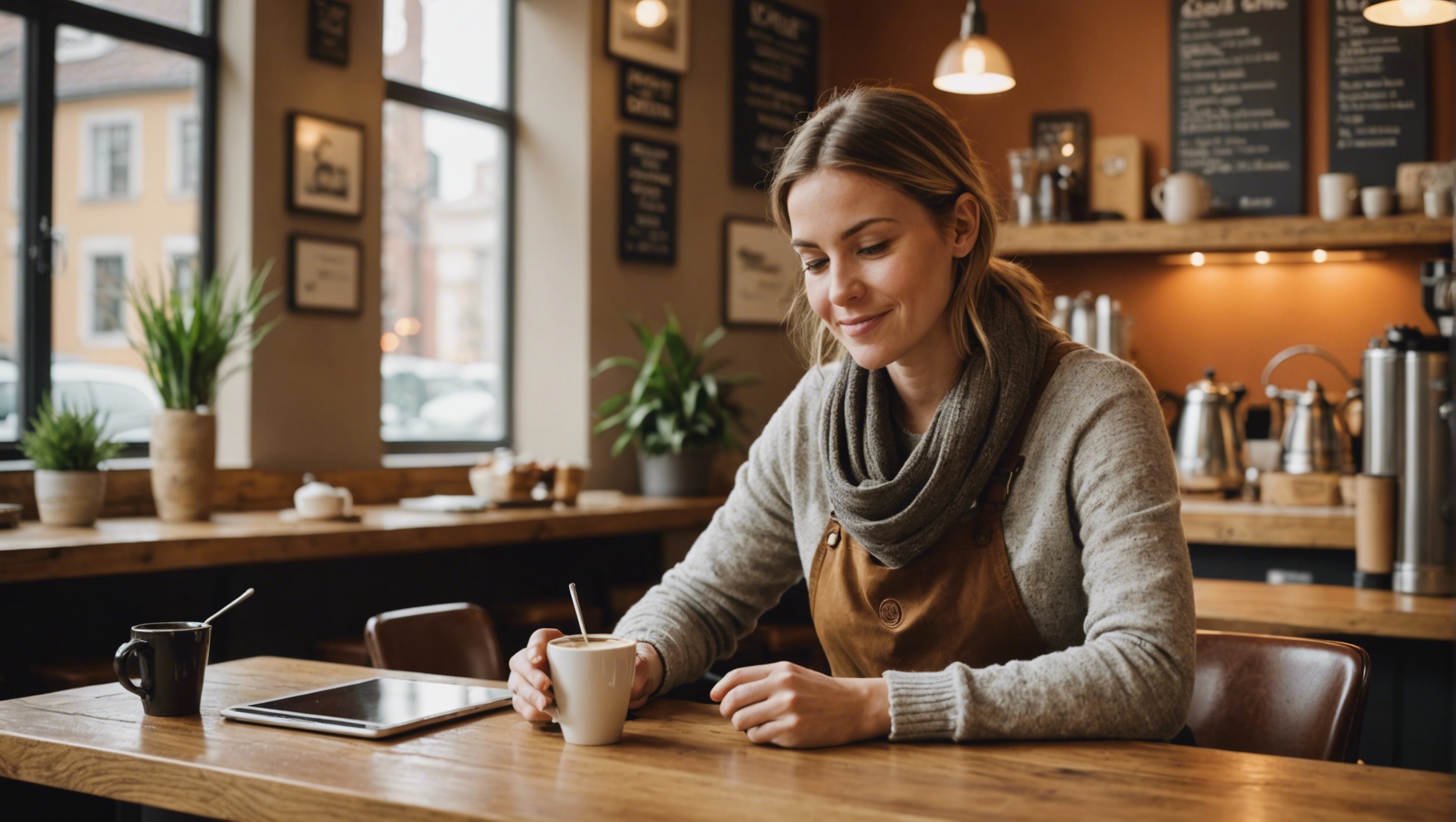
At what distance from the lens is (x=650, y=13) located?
467cm

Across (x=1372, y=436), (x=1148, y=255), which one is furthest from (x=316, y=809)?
(x=1148, y=255)

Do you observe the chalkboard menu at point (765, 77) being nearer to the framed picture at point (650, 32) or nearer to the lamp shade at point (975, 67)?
the framed picture at point (650, 32)

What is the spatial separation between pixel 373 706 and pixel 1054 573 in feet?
2.46

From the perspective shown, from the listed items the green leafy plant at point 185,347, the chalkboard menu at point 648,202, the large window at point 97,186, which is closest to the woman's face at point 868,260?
the green leafy plant at point 185,347

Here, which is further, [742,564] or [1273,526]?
[1273,526]

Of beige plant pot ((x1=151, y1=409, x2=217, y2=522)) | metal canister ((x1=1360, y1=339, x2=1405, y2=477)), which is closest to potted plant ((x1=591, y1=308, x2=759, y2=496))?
beige plant pot ((x1=151, y1=409, x2=217, y2=522))

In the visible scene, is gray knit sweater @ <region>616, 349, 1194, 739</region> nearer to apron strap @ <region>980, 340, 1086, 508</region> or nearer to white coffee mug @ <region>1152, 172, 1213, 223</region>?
apron strap @ <region>980, 340, 1086, 508</region>

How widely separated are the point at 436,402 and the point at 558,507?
905 millimetres

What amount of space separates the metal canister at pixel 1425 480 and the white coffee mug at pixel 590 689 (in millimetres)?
2019

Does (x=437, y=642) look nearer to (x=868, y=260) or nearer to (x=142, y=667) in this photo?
(x=142, y=667)

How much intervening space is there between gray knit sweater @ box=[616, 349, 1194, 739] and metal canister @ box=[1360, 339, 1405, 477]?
185 cm

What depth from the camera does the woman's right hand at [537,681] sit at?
1.36m

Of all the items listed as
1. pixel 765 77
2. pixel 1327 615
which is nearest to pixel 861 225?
pixel 1327 615

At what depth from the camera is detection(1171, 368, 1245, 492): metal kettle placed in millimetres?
4336
